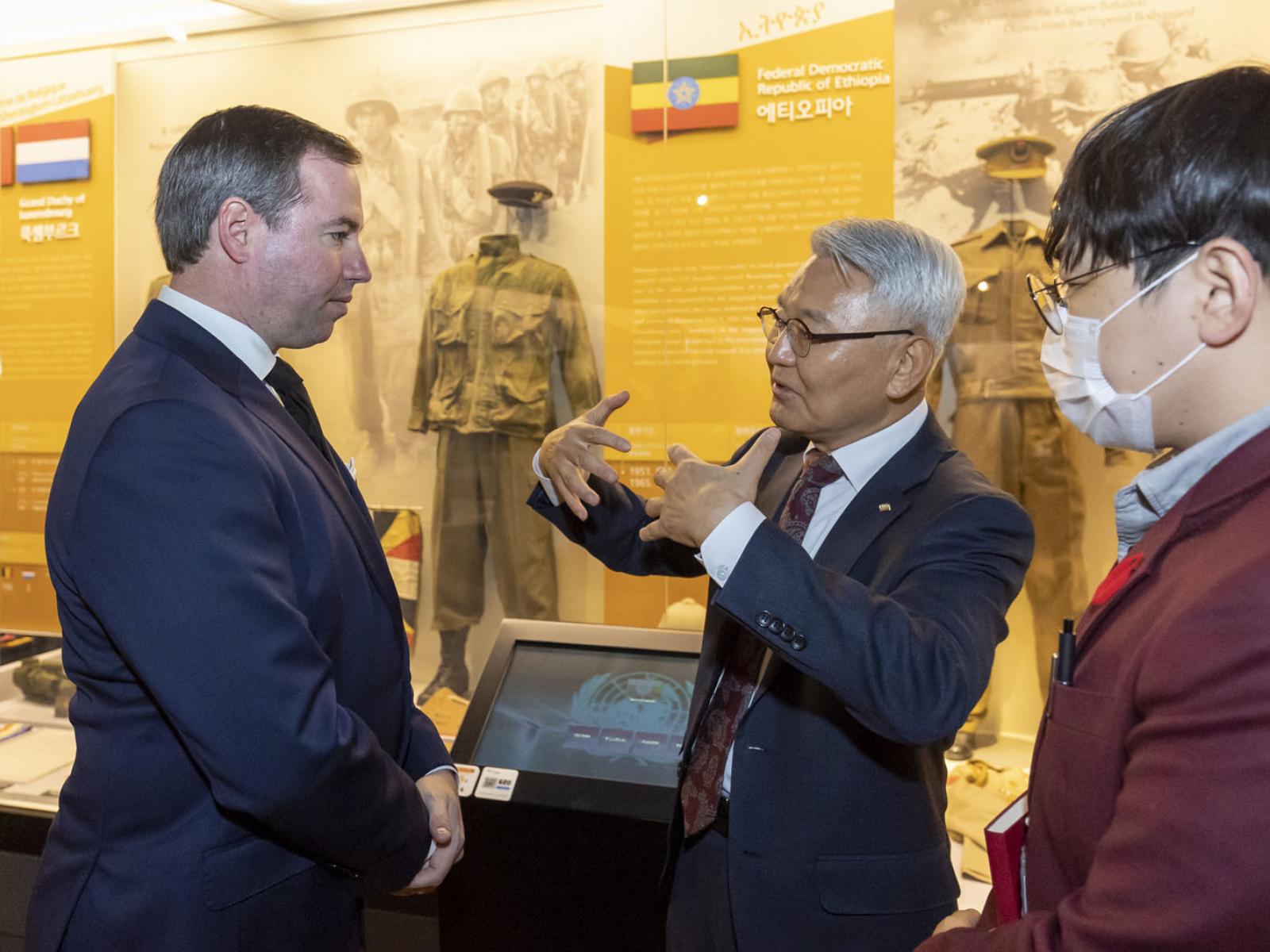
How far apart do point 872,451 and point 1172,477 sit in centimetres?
81

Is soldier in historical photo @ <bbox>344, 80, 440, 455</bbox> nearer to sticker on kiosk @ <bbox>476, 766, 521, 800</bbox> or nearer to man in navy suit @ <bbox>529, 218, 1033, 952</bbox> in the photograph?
sticker on kiosk @ <bbox>476, 766, 521, 800</bbox>

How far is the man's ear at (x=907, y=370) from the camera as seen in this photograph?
5.80 ft

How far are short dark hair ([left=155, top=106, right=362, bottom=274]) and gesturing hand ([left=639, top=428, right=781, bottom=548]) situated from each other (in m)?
0.72

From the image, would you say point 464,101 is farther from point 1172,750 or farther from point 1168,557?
point 1172,750

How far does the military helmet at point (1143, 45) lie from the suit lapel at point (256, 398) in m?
3.32

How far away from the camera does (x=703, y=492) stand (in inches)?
55.7

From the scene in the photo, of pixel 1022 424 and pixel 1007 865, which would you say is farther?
pixel 1022 424

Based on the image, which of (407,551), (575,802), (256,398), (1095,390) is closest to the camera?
(1095,390)

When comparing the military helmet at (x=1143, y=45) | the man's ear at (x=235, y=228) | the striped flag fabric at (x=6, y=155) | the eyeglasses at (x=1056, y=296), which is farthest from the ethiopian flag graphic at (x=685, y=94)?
the eyeglasses at (x=1056, y=296)

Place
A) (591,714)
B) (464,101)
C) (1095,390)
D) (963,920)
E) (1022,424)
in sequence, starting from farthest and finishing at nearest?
1. (464,101)
2. (1022,424)
3. (591,714)
4. (963,920)
5. (1095,390)

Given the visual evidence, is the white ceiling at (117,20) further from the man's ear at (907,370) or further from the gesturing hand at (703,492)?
the gesturing hand at (703,492)

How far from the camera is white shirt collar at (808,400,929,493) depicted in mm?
1762

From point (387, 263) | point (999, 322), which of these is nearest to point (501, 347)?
point (387, 263)

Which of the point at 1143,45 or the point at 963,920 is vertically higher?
the point at 1143,45
